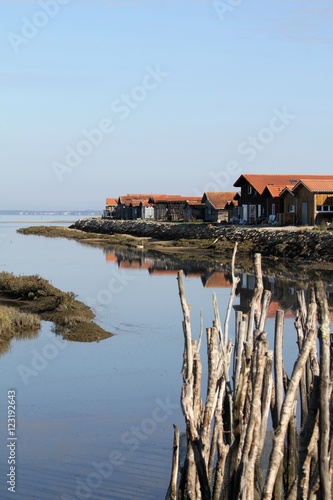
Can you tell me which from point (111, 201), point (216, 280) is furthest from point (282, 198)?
point (111, 201)

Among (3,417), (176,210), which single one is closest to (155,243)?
(176,210)

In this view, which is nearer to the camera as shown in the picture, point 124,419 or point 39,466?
point 39,466

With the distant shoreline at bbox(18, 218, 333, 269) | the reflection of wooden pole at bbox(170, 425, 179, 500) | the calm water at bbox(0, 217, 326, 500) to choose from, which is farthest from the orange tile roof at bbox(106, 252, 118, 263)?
the reflection of wooden pole at bbox(170, 425, 179, 500)

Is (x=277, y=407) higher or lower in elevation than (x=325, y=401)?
lower

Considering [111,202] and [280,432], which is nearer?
[280,432]

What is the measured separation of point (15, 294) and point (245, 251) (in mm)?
26852

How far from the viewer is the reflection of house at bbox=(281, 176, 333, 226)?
53875 mm

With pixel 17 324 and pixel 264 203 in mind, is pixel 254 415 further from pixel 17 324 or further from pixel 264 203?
pixel 264 203

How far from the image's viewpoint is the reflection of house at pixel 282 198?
54.4 meters

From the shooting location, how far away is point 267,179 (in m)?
66.8

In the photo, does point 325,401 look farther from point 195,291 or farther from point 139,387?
point 195,291

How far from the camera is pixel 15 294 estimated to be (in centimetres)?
2803

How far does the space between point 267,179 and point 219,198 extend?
1209 centimetres

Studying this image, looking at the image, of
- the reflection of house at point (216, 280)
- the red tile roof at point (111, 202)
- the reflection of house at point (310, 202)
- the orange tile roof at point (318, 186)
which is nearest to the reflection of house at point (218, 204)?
the reflection of house at point (310, 202)
